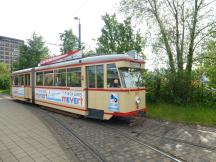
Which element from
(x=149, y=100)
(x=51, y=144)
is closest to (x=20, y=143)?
(x=51, y=144)

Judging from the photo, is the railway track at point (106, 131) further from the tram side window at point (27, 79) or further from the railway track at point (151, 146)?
the tram side window at point (27, 79)

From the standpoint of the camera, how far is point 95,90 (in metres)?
9.23

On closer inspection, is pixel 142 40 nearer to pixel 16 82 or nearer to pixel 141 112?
pixel 141 112

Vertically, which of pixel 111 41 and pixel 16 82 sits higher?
pixel 111 41

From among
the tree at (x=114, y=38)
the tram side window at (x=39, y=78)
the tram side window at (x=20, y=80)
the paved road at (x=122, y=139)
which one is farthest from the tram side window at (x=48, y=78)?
the tree at (x=114, y=38)

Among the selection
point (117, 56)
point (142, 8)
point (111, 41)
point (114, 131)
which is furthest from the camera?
point (111, 41)

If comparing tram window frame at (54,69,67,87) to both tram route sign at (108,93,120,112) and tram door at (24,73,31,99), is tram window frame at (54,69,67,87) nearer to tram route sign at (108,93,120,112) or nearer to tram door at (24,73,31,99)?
tram route sign at (108,93,120,112)

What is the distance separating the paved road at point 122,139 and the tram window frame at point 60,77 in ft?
8.42

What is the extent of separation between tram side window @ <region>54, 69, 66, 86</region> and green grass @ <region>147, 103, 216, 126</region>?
472cm

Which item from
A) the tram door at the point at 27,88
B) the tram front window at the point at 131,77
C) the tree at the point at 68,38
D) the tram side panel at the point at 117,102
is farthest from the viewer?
the tree at the point at 68,38

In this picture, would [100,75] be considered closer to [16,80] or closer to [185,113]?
[185,113]

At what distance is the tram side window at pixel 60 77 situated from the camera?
11227 mm

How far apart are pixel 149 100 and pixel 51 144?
8.08 m

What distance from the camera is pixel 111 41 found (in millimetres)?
24656
